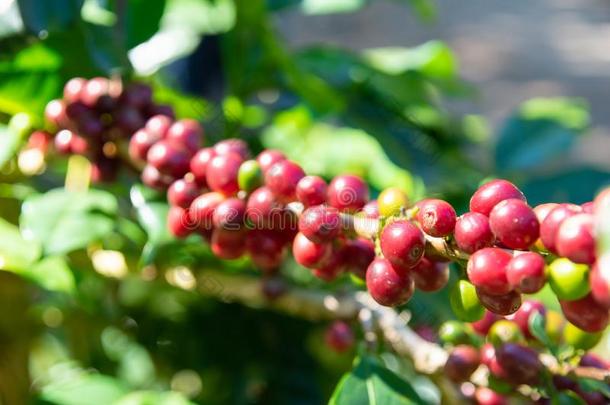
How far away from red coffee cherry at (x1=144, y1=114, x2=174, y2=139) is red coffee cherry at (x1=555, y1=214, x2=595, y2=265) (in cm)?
37

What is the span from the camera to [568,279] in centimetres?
41

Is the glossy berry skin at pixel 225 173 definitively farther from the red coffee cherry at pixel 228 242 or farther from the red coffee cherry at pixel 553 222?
the red coffee cherry at pixel 553 222

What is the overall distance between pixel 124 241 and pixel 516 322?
0.38 metres

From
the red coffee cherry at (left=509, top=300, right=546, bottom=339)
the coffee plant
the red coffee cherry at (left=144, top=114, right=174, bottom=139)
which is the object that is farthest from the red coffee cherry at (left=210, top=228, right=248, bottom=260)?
the red coffee cherry at (left=509, top=300, right=546, bottom=339)

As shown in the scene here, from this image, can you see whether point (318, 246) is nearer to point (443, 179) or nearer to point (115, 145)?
point (115, 145)

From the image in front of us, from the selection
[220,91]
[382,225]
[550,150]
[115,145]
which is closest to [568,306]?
[382,225]

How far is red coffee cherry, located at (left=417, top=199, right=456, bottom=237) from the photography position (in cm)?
47

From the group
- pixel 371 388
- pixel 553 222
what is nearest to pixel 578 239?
pixel 553 222

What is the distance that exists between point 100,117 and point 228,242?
19 cm

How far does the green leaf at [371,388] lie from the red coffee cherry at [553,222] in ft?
0.68

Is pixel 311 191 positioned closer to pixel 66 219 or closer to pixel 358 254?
pixel 358 254

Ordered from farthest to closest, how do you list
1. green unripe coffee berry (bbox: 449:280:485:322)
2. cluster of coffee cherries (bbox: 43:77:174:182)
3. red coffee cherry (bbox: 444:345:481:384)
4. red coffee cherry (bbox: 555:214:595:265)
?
cluster of coffee cherries (bbox: 43:77:174:182), red coffee cherry (bbox: 444:345:481:384), green unripe coffee berry (bbox: 449:280:485:322), red coffee cherry (bbox: 555:214:595:265)

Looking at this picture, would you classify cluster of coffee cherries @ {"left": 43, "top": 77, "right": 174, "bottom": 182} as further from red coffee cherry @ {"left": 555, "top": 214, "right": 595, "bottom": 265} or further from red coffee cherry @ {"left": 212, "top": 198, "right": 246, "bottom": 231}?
red coffee cherry @ {"left": 555, "top": 214, "right": 595, "bottom": 265}

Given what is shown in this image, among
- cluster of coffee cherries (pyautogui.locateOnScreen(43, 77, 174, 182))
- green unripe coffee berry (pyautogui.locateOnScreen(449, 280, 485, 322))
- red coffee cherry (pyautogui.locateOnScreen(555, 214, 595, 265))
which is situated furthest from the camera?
cluster of coffee cherries (pyautogui.locateOnScreen(43, 77, 174, 182))
